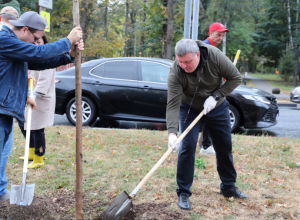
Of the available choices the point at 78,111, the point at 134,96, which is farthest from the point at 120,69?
the point at 78,111

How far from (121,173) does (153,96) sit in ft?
8.87

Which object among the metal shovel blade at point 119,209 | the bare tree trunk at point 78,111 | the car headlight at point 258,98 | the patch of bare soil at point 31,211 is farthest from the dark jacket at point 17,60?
the car headlight at point 258,98

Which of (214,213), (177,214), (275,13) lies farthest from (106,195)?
(275,13)

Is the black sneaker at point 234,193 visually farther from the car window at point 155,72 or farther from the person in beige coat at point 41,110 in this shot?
the car window at point 155,72

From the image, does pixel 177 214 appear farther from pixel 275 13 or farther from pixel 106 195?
pixel 275 13

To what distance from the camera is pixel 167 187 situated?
4172mm

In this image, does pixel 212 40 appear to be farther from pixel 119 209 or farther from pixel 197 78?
pixel 119 209

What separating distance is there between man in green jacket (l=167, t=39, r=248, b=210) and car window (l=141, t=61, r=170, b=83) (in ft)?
11.3

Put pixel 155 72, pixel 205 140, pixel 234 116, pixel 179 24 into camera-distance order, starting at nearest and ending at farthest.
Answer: pixel 205 140 → pixel 234 116 → pixel 155 72 → pixel 179 24

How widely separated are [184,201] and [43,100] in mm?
2389

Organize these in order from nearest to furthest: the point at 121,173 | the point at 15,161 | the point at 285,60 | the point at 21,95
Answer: the point at 21,95, the point at 121,173, the point at 15,161, the point at 285,60

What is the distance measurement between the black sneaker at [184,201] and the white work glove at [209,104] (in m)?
0.97

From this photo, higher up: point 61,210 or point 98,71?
point 98,71

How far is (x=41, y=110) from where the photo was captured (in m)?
4.55
